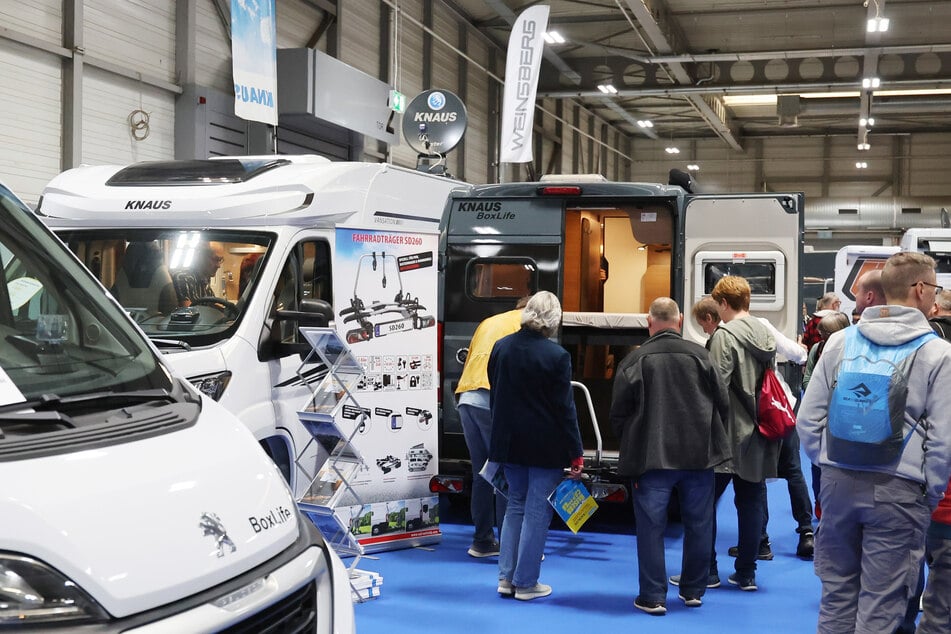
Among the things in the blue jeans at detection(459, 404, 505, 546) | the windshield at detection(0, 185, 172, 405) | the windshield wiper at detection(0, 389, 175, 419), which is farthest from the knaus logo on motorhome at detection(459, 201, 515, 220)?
the windshield wiper at detection(0, 389, 175, 419)

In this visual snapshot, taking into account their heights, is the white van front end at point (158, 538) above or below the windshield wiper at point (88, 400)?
below

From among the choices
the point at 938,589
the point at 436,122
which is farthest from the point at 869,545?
the point at 436,122

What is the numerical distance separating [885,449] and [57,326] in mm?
2787

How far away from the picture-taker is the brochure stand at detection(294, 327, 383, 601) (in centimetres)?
556

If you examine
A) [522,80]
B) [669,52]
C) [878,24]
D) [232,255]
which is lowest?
[232,255]

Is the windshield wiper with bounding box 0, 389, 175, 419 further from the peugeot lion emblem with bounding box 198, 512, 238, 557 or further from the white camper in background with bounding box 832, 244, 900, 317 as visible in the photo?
the white camper in background with bounding box 832, 244, 900, 317

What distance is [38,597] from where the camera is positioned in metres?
1.86

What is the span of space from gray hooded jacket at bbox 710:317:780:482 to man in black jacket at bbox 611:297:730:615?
0.24 m

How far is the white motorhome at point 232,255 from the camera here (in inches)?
217

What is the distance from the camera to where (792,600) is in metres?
5.80

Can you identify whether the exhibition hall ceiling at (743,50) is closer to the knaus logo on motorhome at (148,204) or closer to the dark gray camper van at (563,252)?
the dark gray camper van at (563,252)

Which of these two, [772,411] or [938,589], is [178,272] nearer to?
[772,411]

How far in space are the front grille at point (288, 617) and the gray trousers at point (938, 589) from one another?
108 inches

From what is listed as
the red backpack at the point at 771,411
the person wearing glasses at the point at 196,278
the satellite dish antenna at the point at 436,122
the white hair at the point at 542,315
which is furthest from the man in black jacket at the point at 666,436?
the satellite dish antenna at the point at 436,122
